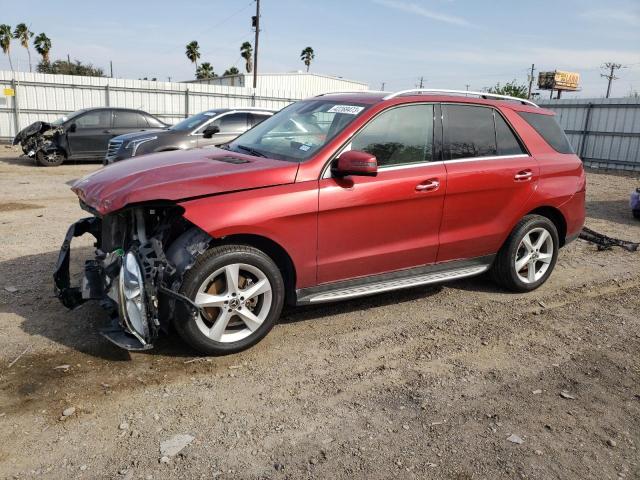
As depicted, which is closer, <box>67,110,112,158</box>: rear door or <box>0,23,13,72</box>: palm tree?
A: <box>67,110,112,158</box>: rear door

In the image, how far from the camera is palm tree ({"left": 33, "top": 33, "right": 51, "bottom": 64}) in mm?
57938

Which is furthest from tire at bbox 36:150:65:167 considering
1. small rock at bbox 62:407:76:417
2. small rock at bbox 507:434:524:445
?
small rock at bbox 507:434:524:445

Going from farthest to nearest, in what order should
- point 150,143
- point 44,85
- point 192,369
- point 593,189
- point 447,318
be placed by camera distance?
point 44,85 < point 593,189 < point 150,143 < point 447,318 < point 192,369

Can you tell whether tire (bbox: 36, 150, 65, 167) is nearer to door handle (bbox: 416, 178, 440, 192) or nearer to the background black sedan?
the background black sedan

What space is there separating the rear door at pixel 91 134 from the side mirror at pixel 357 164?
1296cm

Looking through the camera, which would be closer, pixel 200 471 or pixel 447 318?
pixel 200 471

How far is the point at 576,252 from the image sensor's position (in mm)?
6996

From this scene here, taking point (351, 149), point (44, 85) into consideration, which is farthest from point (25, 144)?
point (351, 149)

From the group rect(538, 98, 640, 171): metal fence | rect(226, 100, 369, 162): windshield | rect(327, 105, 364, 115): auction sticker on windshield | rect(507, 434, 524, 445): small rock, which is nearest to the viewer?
rect(507, 434, 524, 445): small rock

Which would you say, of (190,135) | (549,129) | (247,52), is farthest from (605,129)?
(247,52)

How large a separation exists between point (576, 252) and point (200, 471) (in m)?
5.93

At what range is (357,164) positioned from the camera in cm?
387

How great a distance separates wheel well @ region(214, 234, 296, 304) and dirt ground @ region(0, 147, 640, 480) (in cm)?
41

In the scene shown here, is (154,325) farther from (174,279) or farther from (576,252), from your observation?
(576,252)
